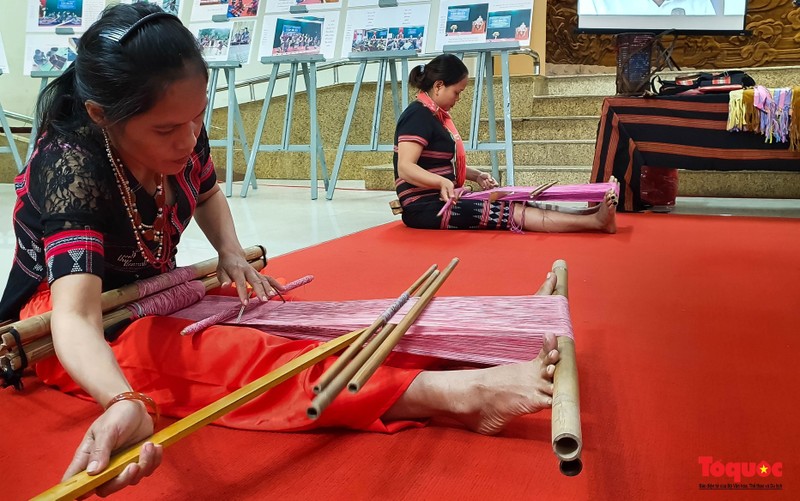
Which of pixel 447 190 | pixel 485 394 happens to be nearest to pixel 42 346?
pixel 485 394

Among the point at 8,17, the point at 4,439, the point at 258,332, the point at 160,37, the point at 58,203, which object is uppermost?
the point at 8,17

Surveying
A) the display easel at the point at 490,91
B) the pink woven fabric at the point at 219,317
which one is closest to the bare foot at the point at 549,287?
the pink woven fabric at the point at 219,317

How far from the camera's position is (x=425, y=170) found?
3008mm

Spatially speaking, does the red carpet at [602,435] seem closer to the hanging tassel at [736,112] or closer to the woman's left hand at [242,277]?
the woman's left hand at [242,277]

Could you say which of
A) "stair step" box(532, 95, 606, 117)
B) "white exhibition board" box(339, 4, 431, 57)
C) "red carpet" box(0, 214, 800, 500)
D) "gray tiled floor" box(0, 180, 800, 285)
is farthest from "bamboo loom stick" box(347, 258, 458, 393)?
"stair step" box(532, 95, 606, 117)

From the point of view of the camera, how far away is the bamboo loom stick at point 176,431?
67 cm

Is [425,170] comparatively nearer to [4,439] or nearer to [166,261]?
[166,261]

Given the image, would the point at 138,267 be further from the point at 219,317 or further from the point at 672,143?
the point at 672,143

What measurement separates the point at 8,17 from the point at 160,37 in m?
7.28

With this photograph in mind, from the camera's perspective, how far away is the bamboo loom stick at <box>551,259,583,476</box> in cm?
74

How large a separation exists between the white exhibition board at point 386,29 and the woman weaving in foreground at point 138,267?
381 cm

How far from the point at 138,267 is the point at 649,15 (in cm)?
463

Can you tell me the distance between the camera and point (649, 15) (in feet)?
16.0

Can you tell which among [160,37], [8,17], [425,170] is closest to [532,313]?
[160,37]
